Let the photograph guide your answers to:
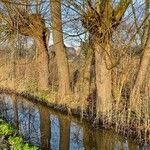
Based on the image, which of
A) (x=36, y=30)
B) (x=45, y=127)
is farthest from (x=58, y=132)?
(x=36, y=30)

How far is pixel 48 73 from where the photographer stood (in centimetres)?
2025

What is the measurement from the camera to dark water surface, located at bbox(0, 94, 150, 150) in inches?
422

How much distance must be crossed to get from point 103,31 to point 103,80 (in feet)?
5.67

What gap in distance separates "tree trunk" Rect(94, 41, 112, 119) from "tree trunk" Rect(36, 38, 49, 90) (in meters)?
6.75

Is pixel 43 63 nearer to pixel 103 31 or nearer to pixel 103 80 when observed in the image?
pixel 103 80

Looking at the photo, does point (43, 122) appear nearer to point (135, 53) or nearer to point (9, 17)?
point (135, 53)

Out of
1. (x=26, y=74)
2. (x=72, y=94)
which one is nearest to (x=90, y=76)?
(x=72, y=94)

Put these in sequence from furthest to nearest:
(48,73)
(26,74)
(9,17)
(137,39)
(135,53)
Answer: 1. (26,74)
2. (48,73)
3. (9,17)
4. (137,39)
5. (135,53)

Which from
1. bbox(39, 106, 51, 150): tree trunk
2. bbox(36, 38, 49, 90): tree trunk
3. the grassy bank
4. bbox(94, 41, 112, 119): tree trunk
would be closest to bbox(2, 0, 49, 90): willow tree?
bbox(36, 38, 49, 90): tree trunk

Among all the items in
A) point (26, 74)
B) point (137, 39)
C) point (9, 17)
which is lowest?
point (26, 74)

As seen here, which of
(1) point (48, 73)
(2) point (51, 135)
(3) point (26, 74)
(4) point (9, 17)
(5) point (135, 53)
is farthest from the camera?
(3) point (26, 74)

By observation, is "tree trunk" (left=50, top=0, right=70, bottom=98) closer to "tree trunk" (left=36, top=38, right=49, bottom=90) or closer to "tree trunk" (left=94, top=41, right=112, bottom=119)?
"tree trunk" (left=36, top=38, right=49, bottom=90)

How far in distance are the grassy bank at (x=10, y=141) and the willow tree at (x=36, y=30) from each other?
9055 millimetres

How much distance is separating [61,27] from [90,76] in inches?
92.7
